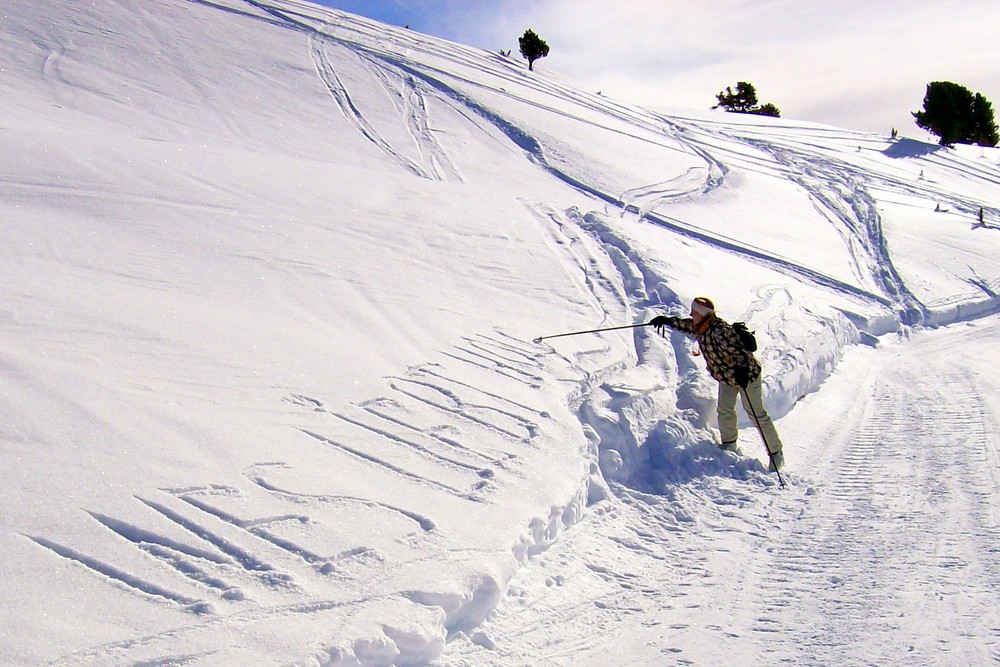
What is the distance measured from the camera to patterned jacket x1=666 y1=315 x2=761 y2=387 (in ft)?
20.1

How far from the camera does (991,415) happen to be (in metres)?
6.78

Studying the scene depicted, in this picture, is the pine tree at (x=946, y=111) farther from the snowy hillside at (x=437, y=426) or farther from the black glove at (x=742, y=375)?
the black glove at (x=742, y=375)

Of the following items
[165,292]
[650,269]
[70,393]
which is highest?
[650,269]

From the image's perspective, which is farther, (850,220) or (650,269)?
(850,220)

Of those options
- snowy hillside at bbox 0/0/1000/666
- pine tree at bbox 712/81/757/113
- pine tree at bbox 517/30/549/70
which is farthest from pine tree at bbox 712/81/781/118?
snowy hillside at bbox 0/0/1000/666

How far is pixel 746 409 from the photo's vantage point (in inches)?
242

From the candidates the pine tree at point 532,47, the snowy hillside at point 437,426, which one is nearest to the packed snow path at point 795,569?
the snowy hillside at point 437,426

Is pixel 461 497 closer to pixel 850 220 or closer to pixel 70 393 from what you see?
pixel 70 393

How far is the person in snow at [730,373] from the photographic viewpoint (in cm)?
604

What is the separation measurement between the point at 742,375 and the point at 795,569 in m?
1.95

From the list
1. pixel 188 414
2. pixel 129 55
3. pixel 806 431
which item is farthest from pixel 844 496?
pixel 129 55

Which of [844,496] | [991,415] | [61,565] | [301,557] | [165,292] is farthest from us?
[991,415]

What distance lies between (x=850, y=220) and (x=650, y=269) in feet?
25.2

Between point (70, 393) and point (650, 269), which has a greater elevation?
point (650, 269)
